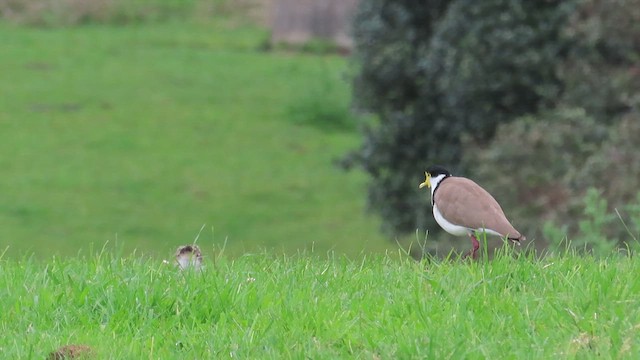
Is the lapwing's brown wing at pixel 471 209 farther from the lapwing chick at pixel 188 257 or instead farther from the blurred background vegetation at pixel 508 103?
the blurred background vegetation at pixel 508 103

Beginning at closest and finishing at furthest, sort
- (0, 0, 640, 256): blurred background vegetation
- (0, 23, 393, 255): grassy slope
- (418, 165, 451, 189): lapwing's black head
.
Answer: (418, 165, 451, 189): lapwing's black head
(0, 0, 640, 256): blurred background vegetation
(0, 23, 393, 255): grassy slope

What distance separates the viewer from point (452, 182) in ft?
26.3

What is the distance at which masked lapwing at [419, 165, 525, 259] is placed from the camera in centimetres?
763

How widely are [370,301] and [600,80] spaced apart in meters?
10.5

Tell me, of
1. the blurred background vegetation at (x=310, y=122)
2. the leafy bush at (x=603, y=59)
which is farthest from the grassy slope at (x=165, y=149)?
the leafy bush at (x=603, y=59)

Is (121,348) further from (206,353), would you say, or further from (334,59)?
(334,59)

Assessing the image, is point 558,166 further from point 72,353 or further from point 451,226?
point 72,353

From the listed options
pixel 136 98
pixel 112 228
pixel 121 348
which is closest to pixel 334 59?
pixel 136 98

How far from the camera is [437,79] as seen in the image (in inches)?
717

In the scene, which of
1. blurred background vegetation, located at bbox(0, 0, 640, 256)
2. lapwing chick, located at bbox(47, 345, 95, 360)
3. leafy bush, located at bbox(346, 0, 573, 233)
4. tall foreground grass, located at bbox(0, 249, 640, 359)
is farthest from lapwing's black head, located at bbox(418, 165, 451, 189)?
leafy bush, located at bbox(346, 0, 573, 233)

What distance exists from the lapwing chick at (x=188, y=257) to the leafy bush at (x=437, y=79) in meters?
10.1

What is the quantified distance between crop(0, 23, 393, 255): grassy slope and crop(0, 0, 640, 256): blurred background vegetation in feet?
0.20

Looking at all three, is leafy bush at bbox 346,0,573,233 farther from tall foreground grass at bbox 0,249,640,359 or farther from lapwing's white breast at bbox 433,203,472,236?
tall foreground grass at bbox 0,249,640,359

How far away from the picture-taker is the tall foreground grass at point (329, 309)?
5.65 metres
